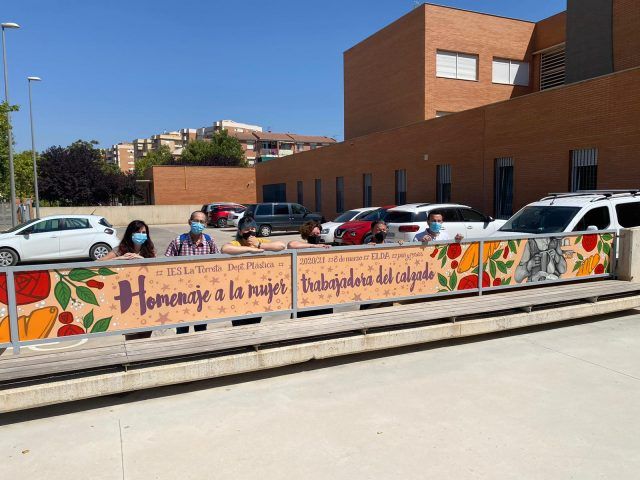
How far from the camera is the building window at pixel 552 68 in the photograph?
1021 inches

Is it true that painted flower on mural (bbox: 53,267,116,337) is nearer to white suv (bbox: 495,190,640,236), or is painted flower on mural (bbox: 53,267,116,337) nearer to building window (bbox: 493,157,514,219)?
white suv (bbox: 495,190,640,236)

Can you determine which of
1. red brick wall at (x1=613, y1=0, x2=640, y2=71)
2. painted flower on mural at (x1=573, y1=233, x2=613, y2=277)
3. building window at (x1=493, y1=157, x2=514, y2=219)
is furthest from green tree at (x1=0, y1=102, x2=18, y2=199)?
red brick wall at (x1=613, y1=0, x2=640, y2=71)

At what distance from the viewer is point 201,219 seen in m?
5.66

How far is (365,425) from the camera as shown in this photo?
3949 mm

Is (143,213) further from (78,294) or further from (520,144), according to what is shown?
(78,294)

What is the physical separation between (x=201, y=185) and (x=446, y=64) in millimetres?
25860

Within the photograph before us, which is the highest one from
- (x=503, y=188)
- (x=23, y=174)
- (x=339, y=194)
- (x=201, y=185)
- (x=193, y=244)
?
(x=23, y=174)

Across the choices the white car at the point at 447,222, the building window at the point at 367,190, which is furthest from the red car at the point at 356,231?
the building window at the point at 367,190

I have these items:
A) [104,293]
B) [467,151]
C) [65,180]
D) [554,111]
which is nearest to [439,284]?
[104,293]

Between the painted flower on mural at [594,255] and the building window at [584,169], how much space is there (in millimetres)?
7668

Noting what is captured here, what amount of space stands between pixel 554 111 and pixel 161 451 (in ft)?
51.9

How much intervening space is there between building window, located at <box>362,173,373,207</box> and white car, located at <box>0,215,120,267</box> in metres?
14.6

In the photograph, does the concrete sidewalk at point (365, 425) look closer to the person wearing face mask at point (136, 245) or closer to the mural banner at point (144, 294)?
the mural banner at point (144, 294)

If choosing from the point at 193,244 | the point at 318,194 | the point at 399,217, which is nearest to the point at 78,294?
the point at 193,244
